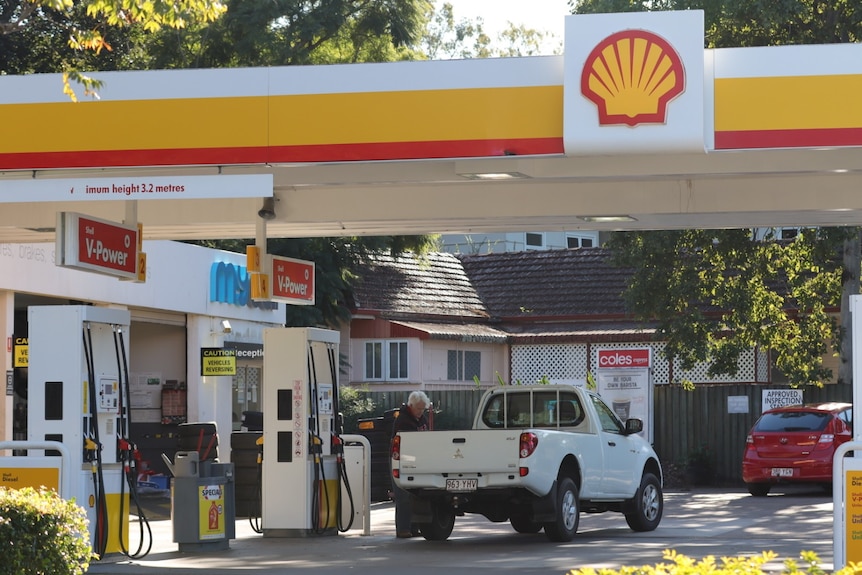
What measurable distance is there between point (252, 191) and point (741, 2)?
47.9 feet

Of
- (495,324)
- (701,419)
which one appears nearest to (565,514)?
(701,419)

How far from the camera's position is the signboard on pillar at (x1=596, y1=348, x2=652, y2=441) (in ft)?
93.6

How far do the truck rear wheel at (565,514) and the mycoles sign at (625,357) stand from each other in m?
11.7

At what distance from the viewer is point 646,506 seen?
18.8m

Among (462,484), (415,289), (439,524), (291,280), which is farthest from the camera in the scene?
(415,289)

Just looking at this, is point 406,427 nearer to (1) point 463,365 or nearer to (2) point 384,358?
(2) point 384,358

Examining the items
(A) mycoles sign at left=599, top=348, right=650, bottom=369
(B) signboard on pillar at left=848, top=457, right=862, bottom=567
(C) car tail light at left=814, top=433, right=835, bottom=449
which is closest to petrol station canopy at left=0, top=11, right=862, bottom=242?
(B) signboard on pillar at left=848, top=457, right=862, bottom=567

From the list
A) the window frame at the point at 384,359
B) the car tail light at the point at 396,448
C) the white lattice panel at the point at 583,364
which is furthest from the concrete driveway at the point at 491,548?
the window frame at the point at 384,359

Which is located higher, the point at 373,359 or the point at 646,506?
the point at 373,359

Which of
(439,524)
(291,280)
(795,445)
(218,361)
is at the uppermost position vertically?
(291,280)

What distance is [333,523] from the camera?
1783cm

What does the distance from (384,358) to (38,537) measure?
29.7m

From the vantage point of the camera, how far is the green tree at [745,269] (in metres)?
26.8

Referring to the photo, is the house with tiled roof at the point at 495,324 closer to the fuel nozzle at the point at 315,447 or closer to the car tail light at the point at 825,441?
the car tail light at the point at 825,441
